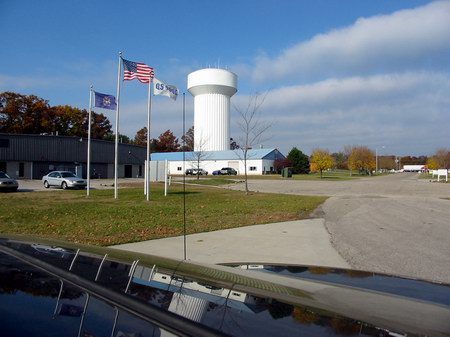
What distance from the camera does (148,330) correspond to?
1.53m

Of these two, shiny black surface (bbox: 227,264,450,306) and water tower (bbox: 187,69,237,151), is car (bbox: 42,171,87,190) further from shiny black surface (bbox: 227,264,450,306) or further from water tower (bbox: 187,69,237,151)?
water tower (bbox: 187,69,237,151)

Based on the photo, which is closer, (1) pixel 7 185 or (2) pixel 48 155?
(1) pixel 7 185

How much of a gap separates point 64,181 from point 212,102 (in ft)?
216

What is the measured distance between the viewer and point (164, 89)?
20219 mm

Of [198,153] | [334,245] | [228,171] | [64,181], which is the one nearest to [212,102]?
[228,171]

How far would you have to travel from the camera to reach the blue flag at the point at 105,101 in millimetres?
20969

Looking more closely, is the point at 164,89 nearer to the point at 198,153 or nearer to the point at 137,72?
the point at 137,72


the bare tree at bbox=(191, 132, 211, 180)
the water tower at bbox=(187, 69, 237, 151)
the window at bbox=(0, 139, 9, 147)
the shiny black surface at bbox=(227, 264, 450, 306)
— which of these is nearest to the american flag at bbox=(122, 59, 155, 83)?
the shiny black surface at bbox=(227, 264, 450, 306)

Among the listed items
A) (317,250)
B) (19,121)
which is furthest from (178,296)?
(19,121)

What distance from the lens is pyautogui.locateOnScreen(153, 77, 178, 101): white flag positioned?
1994 centimetres

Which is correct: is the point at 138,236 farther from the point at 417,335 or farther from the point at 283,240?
the point at 417,335

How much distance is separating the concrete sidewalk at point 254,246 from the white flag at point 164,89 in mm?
10967

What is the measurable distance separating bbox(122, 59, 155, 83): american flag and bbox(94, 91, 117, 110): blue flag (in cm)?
209

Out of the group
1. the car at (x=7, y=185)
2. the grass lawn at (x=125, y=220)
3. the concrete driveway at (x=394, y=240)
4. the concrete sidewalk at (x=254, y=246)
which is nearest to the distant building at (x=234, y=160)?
the car at (x=7, y=185)
